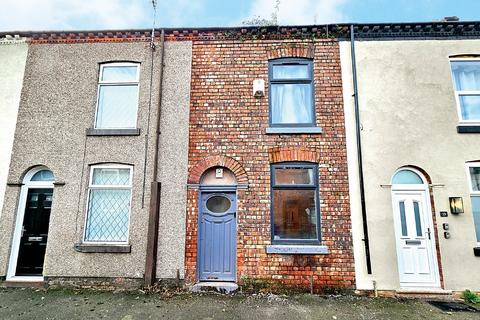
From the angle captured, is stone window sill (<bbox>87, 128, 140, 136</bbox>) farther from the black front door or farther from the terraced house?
the black front door

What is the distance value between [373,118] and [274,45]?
9.99 ft

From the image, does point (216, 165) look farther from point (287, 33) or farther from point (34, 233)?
point (34, 233)

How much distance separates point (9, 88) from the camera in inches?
301

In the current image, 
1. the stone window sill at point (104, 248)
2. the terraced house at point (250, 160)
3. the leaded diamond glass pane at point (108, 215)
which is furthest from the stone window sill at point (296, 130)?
the stone window sill at point (104, 248)

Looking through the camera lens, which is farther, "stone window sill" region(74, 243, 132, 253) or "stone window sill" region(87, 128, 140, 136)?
"stone window sill" region(87, 128, 140, 136)

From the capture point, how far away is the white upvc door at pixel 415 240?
6.43 m

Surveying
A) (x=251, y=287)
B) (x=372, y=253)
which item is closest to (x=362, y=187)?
(x=372, y=253)

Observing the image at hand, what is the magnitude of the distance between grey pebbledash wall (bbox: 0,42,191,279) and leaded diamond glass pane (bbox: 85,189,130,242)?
0.71 feet

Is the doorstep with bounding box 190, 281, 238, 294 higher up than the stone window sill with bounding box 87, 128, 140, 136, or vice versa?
the stone window sill with bounding box 87, 128, 140, 136

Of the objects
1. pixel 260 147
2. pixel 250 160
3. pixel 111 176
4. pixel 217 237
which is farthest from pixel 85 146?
pixel 260 147

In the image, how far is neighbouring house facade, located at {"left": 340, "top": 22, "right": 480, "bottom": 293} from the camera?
6.42 meters

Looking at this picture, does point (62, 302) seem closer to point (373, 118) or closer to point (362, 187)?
point (362, 187)

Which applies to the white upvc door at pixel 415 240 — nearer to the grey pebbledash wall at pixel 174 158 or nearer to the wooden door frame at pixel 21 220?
the grey pebbledash wall at pixel 174 158

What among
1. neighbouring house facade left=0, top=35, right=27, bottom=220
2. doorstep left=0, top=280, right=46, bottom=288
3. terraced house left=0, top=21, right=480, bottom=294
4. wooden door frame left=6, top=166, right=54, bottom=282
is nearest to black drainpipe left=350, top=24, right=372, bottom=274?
terraced house left=0, top=21, right=480, bottom=294
